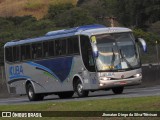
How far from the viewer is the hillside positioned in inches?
5091

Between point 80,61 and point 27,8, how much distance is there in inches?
4193

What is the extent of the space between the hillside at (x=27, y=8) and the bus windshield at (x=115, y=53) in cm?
9914

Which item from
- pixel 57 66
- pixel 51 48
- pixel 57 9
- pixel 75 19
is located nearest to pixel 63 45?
pixel 51 48

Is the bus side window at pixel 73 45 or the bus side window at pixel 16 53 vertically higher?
the bus side window at pixel 73 45

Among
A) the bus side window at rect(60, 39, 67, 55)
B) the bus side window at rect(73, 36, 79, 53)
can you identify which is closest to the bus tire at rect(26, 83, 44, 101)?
the bus side window at rect(60, 39, 67, 55)

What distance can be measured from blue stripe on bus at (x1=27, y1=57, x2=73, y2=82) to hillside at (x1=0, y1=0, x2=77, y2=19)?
95903 millimetres

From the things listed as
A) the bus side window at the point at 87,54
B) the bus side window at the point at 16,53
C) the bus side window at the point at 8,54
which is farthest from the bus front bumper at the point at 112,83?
the bus side window at the point at 8,54

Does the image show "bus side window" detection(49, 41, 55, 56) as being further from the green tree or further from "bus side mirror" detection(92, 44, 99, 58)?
the green tree

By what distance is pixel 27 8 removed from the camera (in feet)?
440

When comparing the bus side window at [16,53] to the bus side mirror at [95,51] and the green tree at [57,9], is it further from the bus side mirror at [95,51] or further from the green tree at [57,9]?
the green tree at [57,9]

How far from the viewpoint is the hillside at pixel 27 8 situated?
129312mm

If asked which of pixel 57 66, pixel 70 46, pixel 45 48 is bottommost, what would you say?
pixel 57 66

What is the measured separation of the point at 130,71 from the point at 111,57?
1069 millimetres

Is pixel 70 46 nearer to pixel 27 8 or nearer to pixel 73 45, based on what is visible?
pixel 73 45
